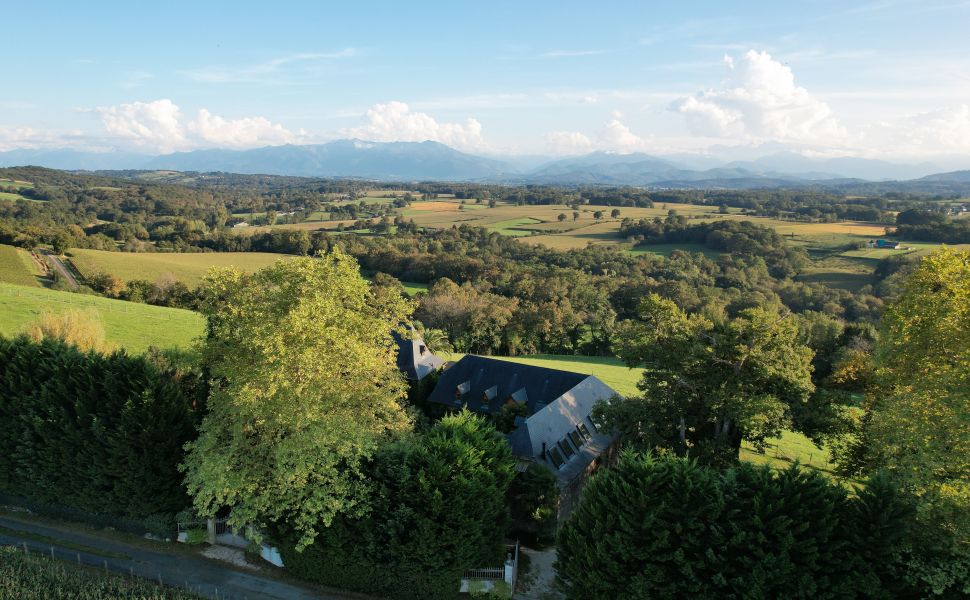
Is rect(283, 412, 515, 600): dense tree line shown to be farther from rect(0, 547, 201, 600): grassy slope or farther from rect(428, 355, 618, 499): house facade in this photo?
rect(428, 355, 618, 499): house facade

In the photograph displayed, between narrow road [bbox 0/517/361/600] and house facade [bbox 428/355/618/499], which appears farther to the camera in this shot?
house facade [bbox 428/355/618/499]

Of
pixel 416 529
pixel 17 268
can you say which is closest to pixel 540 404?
pixel 416 529

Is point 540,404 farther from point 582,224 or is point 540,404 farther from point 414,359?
point 582,224

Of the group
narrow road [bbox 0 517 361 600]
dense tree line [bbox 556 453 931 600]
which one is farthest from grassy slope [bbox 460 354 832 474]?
narrow road [bbox 0 517 361 600]

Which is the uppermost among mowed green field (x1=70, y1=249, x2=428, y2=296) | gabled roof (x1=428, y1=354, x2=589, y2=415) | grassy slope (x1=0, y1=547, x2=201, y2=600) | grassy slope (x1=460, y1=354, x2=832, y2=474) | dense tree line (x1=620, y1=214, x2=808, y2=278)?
dense tree line (x1=620, y1=214, x2=808, y2=278)

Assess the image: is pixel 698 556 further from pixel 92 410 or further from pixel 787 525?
pixel 92 410

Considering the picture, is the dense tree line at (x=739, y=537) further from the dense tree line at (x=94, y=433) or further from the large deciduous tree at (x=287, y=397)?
the dense tree line at (x=94, y=433)

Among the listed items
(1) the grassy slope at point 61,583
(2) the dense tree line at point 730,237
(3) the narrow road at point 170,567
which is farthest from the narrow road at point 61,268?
(2) the dense tree line at point 730,237
